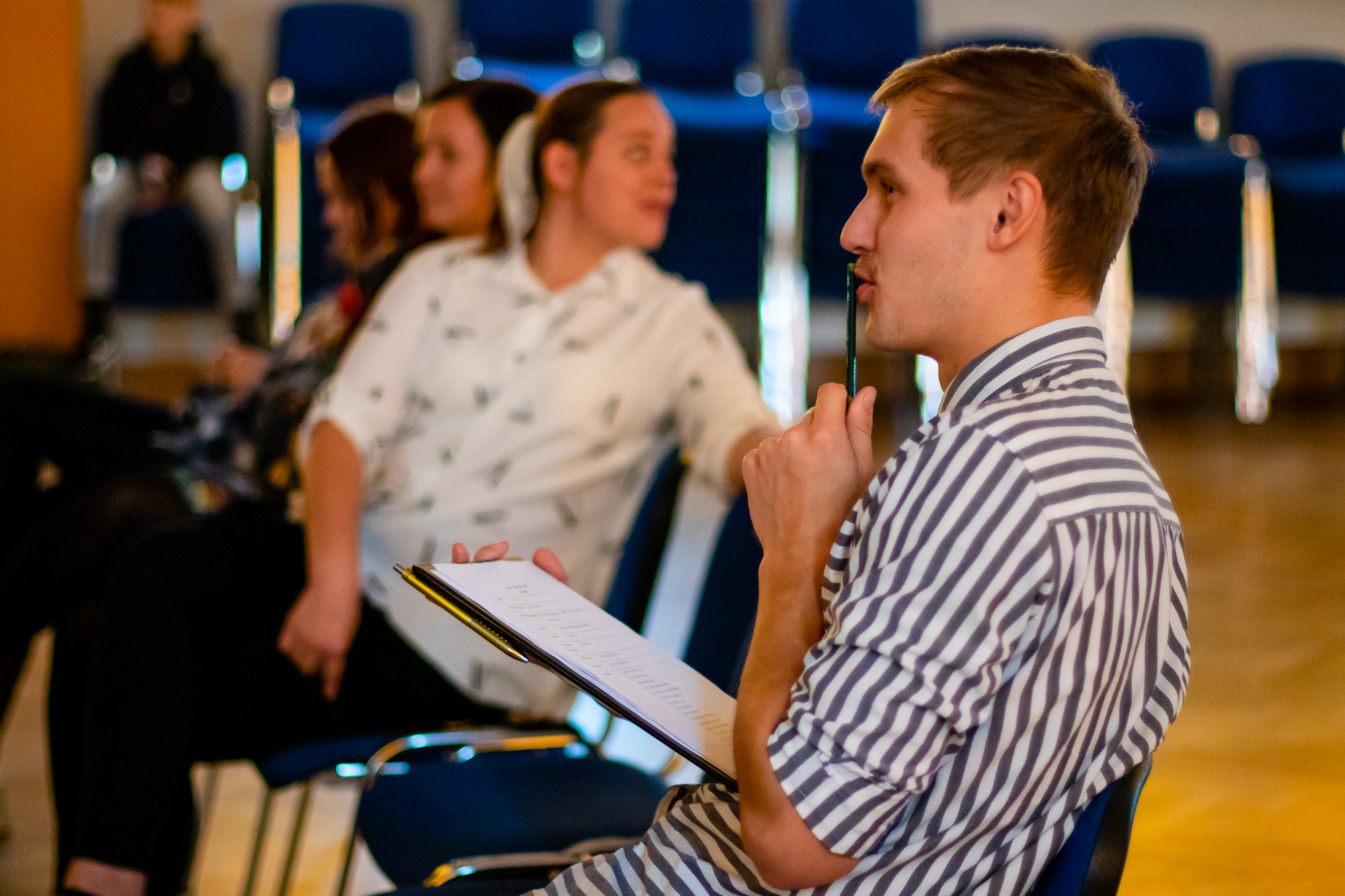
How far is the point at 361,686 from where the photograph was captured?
5.31 feet

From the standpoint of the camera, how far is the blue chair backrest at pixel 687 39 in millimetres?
5605

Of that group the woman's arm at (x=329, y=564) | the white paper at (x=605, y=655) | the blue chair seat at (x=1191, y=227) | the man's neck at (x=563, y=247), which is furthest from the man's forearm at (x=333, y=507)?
the blue chair seat at (x=1191, y=227)

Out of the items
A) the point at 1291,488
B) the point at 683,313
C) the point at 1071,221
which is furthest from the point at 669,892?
the point at 1291,488

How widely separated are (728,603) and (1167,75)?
588 centimetres

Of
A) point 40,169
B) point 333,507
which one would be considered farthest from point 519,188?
point 40,169

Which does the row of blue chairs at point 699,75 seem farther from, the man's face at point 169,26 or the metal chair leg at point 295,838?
the metal chair leg at point 295,838

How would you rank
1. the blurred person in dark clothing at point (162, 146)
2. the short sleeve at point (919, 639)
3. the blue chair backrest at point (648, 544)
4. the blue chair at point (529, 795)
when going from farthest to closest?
the blurred person in dark clothing at point (162, 146)
the blue chair backrest at point (648, 544)
the blue chair at point (529, 795)
the short sleeve at point (919, 639)

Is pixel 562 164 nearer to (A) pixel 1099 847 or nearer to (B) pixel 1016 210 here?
(B) pixel 1016 210

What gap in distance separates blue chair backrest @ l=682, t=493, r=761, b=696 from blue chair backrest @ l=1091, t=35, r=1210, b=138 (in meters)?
5.58

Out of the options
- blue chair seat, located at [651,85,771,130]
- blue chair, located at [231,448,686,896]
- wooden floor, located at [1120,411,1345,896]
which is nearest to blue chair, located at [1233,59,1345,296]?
wooden floor, located at [1120,411,1345,896]

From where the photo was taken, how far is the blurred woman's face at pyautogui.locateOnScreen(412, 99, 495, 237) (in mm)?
2041

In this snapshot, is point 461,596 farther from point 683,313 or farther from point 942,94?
point 683,313

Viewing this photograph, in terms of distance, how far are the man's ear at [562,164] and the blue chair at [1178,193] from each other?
15.1ft

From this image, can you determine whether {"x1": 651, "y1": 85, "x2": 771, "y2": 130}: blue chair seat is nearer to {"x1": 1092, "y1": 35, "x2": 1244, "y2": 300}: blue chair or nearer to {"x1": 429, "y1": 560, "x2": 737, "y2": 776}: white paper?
{"x1": 1092, "y1": 35, "x2": 1244, "y2": 300}: blue chair
